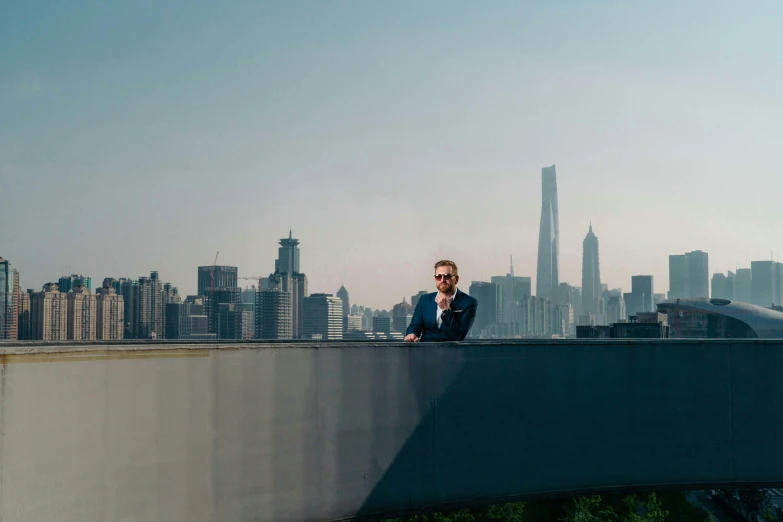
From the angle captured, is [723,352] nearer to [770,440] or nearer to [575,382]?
[770,440]

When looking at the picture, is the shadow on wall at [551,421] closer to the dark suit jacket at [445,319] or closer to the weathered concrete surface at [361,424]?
the weathered concrete surface at [361,424]

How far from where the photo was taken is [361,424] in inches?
325

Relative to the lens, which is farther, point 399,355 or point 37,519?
point 399,355

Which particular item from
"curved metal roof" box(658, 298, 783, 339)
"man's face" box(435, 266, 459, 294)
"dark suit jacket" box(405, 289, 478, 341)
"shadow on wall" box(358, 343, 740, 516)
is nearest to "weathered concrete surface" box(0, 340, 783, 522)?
"shadow on wall" box(358, 343, 740, 516)

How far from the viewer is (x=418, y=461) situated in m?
8.49

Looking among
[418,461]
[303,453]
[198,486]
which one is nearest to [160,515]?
[198,486]

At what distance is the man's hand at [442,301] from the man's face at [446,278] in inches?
4.6

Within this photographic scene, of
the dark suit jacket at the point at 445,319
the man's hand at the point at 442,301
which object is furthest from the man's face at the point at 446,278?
the dark suit jacket at the point at 445,319

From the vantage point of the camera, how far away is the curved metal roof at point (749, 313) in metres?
148

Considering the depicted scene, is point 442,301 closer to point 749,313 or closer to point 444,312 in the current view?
point 444,312

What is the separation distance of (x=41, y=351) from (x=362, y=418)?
3577mm

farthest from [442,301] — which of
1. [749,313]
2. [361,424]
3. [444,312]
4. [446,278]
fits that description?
[749,313]

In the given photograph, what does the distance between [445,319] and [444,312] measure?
9 centimetres

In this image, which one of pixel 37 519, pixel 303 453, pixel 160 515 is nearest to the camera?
pixel 37 519
